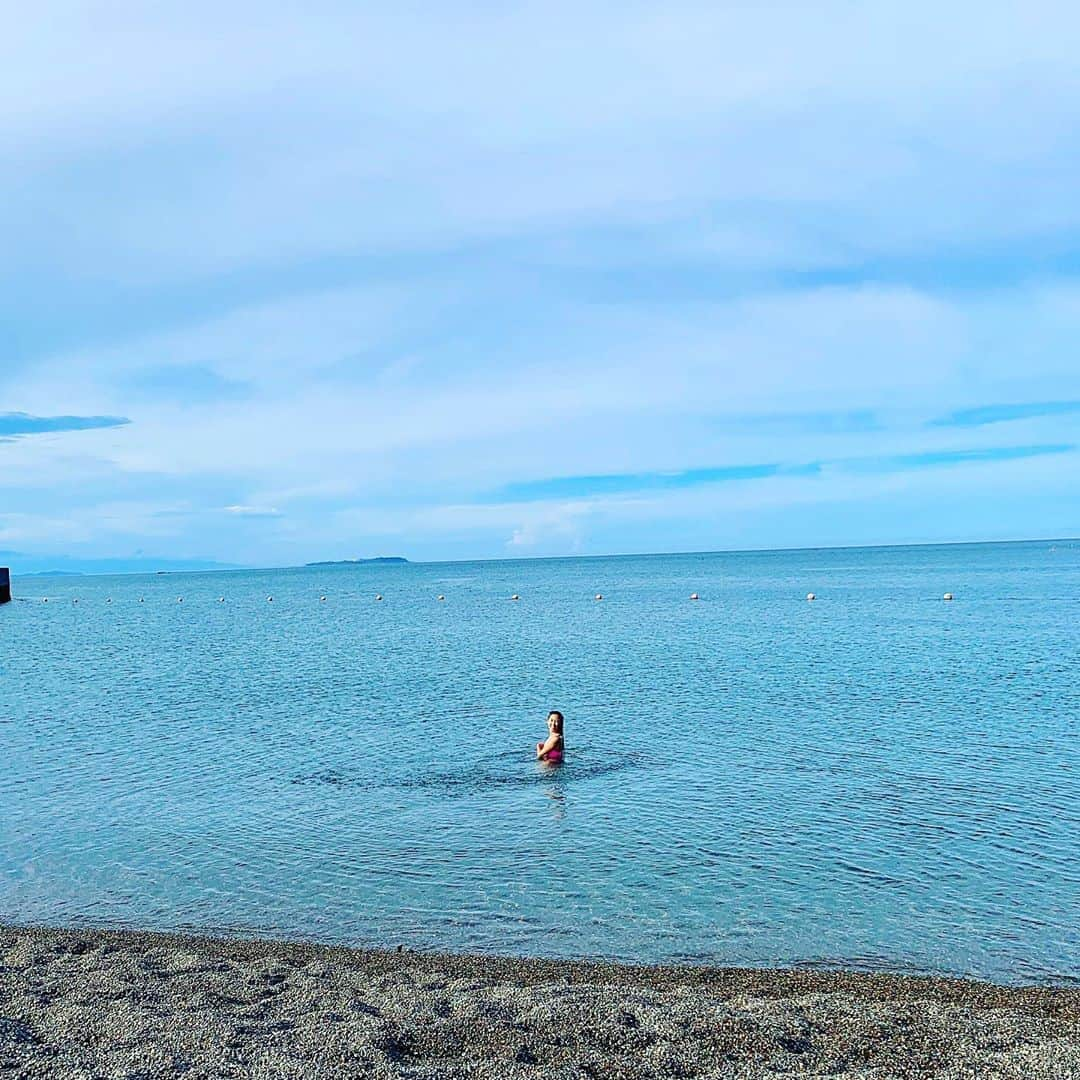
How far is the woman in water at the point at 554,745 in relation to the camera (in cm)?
2362

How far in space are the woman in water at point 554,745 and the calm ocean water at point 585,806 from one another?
42 centimetres

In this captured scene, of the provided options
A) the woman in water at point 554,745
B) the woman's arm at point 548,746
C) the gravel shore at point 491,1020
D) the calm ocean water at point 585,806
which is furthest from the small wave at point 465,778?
the gravel shore at point 491,1020

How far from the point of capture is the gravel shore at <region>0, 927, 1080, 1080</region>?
8898 mm

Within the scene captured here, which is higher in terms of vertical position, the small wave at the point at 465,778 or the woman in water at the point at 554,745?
the woman in water at the point at 554,745

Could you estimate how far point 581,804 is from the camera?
20.5m

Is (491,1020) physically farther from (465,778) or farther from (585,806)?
(465,778)

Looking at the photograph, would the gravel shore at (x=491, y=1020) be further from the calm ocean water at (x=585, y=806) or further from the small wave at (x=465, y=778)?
the small wave at (x=465, y=778)

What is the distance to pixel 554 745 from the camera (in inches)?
938

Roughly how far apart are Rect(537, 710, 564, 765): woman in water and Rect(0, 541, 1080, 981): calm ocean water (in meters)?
0.42

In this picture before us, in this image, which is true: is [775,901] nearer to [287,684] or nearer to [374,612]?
[287,684]

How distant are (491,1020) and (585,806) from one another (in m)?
10.4

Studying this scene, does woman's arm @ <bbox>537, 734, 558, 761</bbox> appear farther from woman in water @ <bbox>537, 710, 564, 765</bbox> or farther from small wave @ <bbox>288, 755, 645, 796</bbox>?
small wave @ <bbox>288, 755, 645, 796</bbox>

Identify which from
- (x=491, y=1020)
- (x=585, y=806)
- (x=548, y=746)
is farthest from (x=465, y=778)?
(x=491, y=1020)

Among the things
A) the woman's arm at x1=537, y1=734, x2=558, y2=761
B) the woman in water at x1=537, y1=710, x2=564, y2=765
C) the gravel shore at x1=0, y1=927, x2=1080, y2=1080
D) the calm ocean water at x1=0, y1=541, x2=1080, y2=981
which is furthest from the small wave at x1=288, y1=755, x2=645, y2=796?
the gravel shore at x1=0, y1=927, x2=1080, y2=1080
